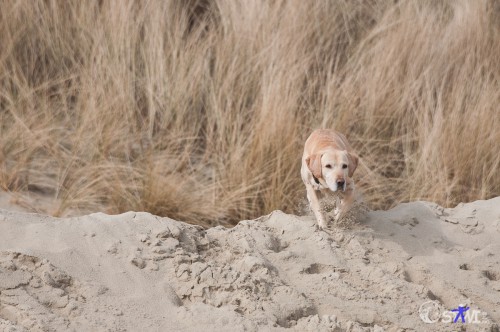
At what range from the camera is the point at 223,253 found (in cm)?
395

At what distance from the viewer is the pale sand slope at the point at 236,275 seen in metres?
3.35

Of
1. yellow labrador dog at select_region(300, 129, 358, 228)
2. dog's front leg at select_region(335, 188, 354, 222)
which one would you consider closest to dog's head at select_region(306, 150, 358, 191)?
yellow labrador dog at select_region(300, 129, 358, 228)

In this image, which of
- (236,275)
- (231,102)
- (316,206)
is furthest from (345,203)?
(231,102)

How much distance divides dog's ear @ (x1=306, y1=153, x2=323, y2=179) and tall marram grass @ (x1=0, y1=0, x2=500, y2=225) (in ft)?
3.22

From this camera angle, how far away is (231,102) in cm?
573

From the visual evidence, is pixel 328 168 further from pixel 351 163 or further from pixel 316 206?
pixel 316 206

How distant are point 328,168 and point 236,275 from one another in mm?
726

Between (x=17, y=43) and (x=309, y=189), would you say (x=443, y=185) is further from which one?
(x=17, y=43)

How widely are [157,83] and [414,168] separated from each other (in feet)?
6.37

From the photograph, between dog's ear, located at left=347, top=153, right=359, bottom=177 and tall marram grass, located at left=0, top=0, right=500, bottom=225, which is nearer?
dog's ear, located at left=347, top=153, right=359, bottom=177

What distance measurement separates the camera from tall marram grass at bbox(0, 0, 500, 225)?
5.19 meters

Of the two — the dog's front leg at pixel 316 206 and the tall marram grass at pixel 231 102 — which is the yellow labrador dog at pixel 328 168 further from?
the tall marram grass at pixel 231 102

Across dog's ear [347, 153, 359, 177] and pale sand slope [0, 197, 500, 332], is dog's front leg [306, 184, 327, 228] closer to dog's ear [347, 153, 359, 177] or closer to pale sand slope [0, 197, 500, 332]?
pale sand slope [0, 197, 500, 332]

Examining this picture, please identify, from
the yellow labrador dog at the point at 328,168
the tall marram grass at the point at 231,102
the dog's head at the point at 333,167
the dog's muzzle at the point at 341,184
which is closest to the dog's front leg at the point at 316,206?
the yellow labrador dog at the point at 328,168
